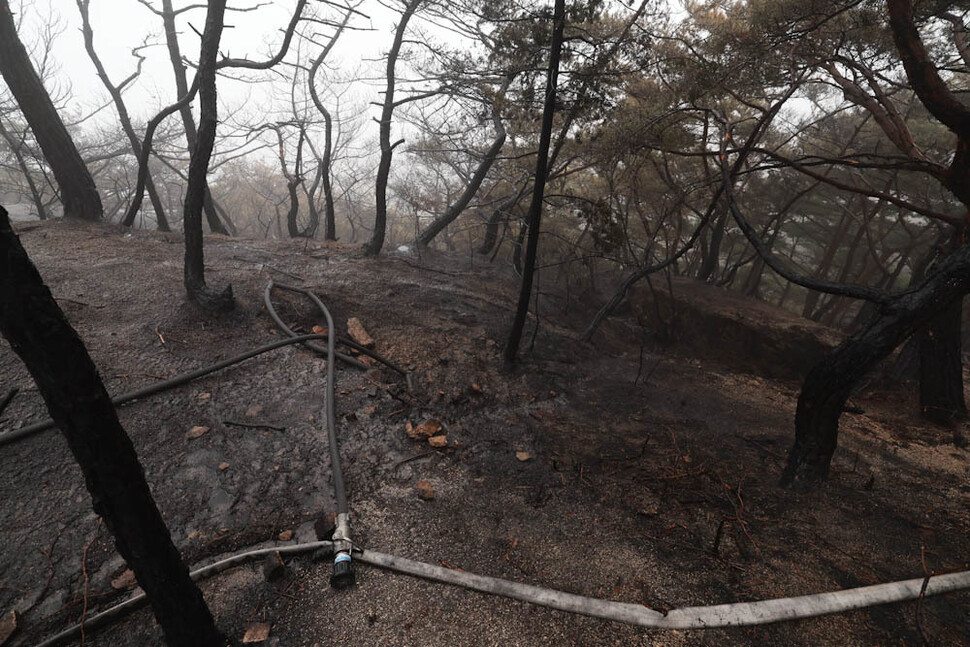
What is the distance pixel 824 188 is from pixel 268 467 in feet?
42.8

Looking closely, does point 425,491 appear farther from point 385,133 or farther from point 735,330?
point 385,133

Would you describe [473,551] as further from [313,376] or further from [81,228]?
[81,228]

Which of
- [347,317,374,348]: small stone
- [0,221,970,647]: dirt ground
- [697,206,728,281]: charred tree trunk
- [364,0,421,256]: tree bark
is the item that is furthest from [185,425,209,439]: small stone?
[697,206,728,281]: charred tree trunk

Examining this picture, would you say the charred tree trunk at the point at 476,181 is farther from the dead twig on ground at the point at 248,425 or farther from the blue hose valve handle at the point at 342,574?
the blue hose valve handle at the point at 342,574

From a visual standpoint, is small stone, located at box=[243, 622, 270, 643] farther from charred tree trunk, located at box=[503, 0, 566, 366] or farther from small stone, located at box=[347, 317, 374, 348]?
charred tree trunk, located at box=[503, 0, 566, 366]

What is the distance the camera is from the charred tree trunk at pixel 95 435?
1102 millimetres

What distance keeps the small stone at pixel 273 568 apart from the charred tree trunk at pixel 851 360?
3.91 m

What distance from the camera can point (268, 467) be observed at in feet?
10.00

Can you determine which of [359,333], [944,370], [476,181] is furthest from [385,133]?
[944,370]

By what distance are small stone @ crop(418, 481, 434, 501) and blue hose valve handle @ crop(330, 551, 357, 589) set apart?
2.75 feet

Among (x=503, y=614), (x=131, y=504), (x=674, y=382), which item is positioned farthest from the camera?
(x=674, y=382)

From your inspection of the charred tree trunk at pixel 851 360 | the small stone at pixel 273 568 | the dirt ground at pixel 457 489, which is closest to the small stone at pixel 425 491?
the dirt ground at pixel 457 489

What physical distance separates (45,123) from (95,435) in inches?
373

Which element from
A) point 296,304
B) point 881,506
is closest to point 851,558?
point 881,506
